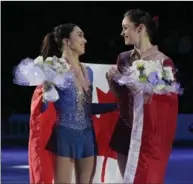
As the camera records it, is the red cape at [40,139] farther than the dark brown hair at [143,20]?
Yes

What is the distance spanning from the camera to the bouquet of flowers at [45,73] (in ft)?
10.7

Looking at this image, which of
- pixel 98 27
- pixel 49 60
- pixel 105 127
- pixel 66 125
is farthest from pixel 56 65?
pixel 98 27

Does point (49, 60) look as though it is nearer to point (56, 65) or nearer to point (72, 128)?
point (56, 65)

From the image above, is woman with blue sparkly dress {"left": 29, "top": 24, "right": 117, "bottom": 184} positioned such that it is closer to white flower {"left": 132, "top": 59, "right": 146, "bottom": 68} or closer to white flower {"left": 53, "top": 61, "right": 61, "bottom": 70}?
white flower {"left": 53, "top": 61, "right": 61, "bottom": 70}

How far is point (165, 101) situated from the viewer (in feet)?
10.7

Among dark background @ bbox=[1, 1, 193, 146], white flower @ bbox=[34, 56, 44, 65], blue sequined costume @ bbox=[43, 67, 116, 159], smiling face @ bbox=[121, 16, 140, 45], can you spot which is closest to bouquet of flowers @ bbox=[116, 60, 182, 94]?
smiling face @ bbox=[121, 16, 140, 45]

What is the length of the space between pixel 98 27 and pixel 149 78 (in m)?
3.82

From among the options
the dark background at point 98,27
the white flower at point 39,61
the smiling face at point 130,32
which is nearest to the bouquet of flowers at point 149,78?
the smiling face at point 130,32

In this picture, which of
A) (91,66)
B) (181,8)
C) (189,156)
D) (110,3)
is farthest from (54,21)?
(91,66)

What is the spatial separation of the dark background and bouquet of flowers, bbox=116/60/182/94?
329cm

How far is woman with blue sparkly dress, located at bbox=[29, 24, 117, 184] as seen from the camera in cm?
340

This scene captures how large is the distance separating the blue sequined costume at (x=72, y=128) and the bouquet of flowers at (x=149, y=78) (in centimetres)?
30

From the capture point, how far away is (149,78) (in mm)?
3186

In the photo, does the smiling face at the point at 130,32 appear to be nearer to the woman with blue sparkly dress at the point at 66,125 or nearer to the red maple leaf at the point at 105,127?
the woman with blue sparkly dress at the point at 66,125
